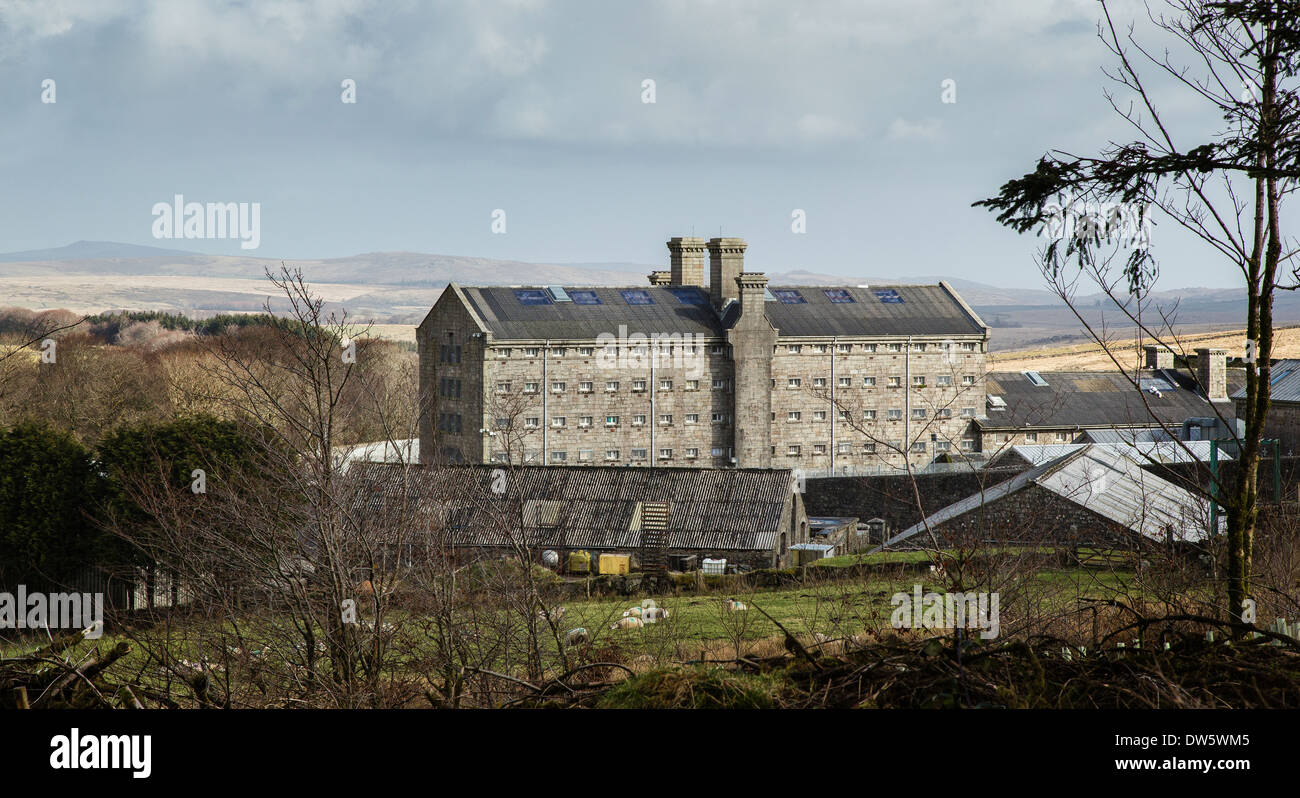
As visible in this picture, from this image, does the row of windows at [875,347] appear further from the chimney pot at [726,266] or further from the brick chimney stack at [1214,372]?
the brick chimney stack at [1214,372]

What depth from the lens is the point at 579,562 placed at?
123ft

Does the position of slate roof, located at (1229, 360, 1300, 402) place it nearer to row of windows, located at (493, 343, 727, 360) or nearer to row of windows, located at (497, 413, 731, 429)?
row of windows, located at (497, 413, 731, 429)

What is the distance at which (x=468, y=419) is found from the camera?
209 ft

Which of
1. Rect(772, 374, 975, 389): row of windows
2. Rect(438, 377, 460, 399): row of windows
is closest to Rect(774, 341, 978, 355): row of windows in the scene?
Rect(772, 374, 975, 389): row of windows

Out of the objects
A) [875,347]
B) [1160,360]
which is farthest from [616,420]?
[1160,360]

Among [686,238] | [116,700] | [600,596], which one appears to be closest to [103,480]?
[600,596]

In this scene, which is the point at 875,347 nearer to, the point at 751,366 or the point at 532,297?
the point at 751,366

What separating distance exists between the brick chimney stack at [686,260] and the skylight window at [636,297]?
21.3 feet

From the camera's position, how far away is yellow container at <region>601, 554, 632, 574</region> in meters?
37.0

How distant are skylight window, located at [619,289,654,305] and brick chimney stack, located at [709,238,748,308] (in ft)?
14.3

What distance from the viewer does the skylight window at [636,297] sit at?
2746 inches

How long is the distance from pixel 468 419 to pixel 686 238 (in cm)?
2201

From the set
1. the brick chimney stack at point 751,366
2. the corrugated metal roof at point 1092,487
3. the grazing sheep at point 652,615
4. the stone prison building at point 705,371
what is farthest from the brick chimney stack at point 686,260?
the grazing sheep at point 652,615
